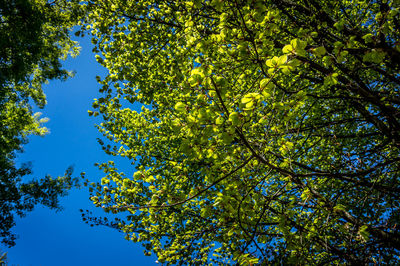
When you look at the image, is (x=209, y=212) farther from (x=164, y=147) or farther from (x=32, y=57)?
(x=32, y=57)

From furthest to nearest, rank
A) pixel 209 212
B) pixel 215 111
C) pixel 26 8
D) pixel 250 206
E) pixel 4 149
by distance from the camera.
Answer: pixel 4 149
pixel 26 8
pixel 250 206
pixel 209 212
pixel 215 111

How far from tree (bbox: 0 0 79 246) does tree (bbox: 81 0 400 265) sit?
320 centimetres

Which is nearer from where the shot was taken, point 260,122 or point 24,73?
point 260,122

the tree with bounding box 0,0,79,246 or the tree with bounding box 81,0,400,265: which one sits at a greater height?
the tree with bounding box 0,0,79,246

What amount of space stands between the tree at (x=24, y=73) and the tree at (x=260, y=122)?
3.20 m

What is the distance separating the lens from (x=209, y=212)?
6.67ft

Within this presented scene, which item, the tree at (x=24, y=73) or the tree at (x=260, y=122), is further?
the tree at (x=24, y=73)

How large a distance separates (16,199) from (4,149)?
84.4 inches

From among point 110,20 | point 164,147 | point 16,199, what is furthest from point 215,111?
point 16,199

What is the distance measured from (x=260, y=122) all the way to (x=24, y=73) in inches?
324

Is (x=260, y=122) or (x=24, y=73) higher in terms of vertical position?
(x=24, y=73)

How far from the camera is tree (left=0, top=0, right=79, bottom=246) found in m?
6.31

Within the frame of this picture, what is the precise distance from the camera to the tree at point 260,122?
1.80 metres

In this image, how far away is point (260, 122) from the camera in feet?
5.84
